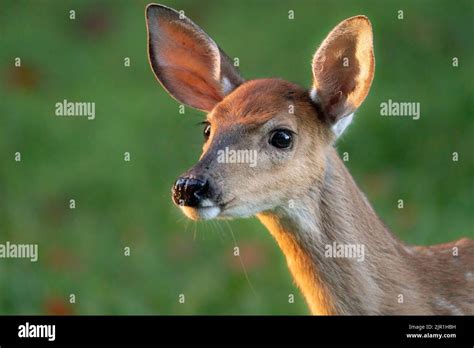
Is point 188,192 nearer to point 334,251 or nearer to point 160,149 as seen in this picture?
point 334,251

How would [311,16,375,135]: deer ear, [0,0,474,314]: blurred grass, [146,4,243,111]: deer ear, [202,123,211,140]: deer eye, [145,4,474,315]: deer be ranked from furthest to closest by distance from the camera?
[0,0,474,314]: blurred grass < [146,4,243,111]: deer ear < [202,123,211,140]: deer eye < [311,16,375,135]: deer ear < [145,4,474,315]: deer

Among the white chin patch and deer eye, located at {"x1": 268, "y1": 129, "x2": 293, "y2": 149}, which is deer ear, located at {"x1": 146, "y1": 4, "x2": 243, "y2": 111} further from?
the white chin patch

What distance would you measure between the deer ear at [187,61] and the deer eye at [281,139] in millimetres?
626

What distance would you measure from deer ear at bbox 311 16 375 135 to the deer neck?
21 centimetres

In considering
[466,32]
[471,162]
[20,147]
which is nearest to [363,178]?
[471,162]

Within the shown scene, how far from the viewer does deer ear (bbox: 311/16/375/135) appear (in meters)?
6.39

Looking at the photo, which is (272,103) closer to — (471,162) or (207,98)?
(207,98)

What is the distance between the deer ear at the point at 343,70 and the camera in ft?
21.0

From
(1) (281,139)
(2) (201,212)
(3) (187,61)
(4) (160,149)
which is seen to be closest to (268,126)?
(1) (281,139)

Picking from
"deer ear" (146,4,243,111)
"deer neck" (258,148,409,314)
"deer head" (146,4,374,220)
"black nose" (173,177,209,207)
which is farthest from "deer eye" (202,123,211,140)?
"black nose" (173,177,209,207)

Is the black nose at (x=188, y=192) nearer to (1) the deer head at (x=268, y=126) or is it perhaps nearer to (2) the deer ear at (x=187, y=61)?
(1) the deer head at (x=268, y=126)

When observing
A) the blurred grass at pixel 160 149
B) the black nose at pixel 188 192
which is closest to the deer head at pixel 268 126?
the black nose at pixel 188 192
